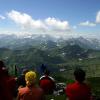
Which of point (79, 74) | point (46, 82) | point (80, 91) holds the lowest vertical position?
point (46, 82)

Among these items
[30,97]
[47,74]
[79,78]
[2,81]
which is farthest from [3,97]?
[47,74]

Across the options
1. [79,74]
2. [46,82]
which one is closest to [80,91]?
[79,74]

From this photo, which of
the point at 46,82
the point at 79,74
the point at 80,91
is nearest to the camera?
the point at 79,74

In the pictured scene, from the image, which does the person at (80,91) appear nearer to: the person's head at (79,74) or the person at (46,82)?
the person's head at (79,74)

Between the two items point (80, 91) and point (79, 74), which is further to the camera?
point (80, 91)

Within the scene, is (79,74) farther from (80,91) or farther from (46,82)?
(46,82)

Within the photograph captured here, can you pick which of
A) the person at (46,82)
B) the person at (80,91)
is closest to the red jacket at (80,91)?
the person at (80,91)

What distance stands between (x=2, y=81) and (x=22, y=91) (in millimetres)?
2631

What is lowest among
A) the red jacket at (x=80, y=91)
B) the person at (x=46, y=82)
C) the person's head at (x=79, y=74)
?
the person at (x=46, y=82)

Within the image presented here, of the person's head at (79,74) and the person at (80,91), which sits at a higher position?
the person's head at (79,74)

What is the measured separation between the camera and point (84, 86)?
34.5 feet

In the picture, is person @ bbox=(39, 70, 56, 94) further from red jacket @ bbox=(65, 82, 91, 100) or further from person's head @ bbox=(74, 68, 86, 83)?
person's head @ bbox=(74, 68, 86, 83)

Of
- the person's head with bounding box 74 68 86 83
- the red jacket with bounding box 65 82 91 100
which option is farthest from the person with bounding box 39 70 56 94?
the person's head with bounding box 74 68 86 83

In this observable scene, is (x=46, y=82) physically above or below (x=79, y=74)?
below
